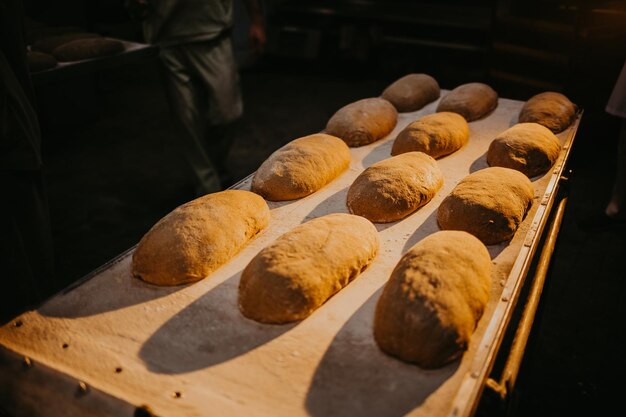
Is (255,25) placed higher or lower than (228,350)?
higher

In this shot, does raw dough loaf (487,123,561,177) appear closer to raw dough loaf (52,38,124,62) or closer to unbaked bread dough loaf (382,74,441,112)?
unbaked bread dough loaf (382,74,441,112)

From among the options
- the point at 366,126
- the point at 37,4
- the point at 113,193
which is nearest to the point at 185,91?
the point at 113,193

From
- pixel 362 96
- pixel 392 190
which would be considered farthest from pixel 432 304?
pixel 362 96

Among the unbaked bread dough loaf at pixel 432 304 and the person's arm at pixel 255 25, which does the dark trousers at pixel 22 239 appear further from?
the person's arm at pixel 255 25

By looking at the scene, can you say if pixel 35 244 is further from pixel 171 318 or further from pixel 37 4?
pixel 37 4

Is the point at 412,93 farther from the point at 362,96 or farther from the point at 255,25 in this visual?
the point at 362,96

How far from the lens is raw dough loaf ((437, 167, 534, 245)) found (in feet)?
5.39

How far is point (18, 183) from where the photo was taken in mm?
1935

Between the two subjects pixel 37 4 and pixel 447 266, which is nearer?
pixel 447 266

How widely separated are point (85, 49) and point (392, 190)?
2515 mm

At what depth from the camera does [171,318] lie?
136cm

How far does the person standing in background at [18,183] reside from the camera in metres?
1.80

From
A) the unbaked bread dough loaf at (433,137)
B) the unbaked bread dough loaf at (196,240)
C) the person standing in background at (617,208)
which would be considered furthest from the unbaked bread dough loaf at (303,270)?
the person standing in background at (617,208)

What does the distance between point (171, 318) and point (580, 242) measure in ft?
9.93
